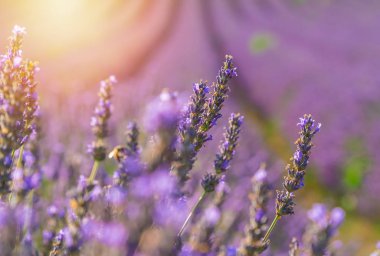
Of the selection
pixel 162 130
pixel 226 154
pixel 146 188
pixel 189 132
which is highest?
pixel 226 154

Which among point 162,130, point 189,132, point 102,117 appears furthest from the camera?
point 102,117

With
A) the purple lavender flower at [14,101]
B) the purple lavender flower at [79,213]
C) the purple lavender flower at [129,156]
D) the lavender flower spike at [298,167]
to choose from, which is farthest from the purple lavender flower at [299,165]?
the purple lavender flower at [14,101]

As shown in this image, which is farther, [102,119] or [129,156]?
[102,119]

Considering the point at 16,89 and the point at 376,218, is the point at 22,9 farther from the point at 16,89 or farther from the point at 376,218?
the point at 16,89

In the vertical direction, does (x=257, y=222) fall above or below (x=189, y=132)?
below

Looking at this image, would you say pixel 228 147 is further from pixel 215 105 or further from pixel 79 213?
pixel 79 213

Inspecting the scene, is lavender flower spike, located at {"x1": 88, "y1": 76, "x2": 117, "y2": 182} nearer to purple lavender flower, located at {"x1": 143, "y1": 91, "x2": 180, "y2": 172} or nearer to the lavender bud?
the lavender bud

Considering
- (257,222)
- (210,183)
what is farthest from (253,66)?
(257,222)
